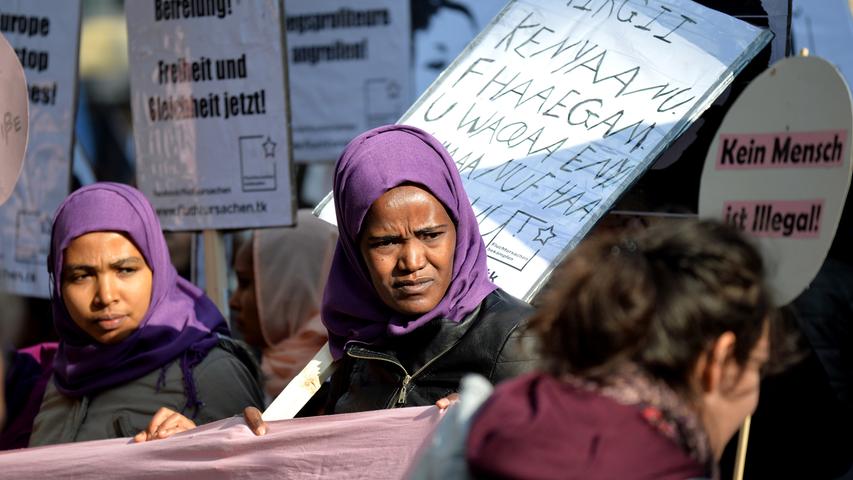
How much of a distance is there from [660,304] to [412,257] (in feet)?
4.87

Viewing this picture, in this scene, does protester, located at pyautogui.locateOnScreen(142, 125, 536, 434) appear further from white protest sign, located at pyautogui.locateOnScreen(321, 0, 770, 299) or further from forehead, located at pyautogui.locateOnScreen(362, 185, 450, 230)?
white protest sign, located at pyautogui.locateOnScreen(321, 0, 770, 299)

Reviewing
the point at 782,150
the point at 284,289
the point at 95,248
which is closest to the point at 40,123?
the point at 284,289

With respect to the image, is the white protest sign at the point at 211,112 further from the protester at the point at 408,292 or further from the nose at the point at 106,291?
the protester at the point at 408,292

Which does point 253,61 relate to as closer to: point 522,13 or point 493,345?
point 522,13

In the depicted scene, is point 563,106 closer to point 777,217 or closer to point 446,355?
point 777,217

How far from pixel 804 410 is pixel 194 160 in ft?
8.48

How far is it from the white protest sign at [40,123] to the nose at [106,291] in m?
2.08

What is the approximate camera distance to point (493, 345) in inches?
118

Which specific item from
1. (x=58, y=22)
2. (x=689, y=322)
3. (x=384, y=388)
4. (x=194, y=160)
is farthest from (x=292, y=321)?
(x=689, y=322)

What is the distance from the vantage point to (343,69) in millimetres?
7289

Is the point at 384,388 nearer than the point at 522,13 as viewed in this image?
Yes

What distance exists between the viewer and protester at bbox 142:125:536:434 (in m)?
3.03

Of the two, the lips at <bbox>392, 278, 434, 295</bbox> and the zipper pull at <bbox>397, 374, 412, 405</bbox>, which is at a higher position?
the lips at <bbox>392, 278, 434, 295</bbox>

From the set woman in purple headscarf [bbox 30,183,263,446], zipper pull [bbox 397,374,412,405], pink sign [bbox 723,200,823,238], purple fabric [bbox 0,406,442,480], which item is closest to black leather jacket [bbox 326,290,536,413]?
zipper pull [bbox 397,374,412,405]
